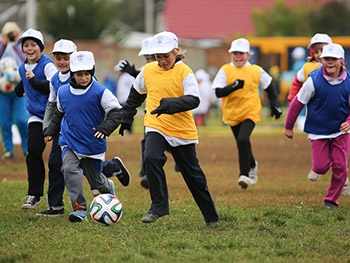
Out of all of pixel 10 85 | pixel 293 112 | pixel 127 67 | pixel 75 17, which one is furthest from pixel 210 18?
pixel 293 112

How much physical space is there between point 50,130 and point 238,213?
237 centimetres

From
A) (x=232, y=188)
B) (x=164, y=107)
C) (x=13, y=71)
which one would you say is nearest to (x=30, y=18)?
(x=13, y=71)

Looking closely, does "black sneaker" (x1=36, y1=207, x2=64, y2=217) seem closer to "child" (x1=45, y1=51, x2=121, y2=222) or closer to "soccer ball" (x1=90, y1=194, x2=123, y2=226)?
"child" (x1=45, y1=51, x2=121, y2=222)

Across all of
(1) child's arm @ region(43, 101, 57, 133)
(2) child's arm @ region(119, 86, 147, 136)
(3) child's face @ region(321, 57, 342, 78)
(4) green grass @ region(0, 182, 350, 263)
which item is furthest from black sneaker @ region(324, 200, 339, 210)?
(1) child's arm @ region(43, 101, 57, 133)

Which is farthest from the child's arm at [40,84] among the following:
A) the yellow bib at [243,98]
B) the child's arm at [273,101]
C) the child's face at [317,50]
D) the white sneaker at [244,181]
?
the child's face at [317,50]

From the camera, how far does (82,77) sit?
8.98 metres

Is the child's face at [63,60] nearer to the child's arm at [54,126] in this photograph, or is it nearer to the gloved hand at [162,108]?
the child's arm at [54,126]

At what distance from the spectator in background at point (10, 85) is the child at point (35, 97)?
4.84 m

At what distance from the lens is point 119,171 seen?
399 inches

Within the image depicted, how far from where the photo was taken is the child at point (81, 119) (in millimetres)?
8969

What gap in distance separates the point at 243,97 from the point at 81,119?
4.13 meters

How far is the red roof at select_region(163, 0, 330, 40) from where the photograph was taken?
57.9m

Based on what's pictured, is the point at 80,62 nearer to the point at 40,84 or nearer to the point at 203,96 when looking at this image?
the point at 40,84

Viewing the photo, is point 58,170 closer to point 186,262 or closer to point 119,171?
point 119,171
